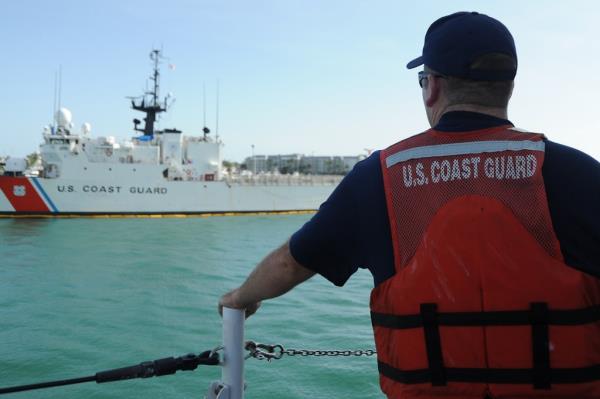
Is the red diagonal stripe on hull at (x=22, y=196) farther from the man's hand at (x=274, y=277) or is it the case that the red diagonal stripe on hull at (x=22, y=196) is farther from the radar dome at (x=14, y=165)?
the man's hand at (x=274, y=277)

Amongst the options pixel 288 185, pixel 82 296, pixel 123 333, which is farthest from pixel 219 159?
pixel 123 333

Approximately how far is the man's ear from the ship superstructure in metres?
24.0

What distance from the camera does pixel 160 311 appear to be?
26.6ft

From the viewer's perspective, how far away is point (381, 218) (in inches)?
47.5

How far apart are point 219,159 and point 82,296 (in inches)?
763

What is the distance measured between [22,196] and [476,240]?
24309 millimetres

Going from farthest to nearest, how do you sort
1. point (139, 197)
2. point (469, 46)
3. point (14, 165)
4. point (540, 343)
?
point (139, 197) < point (14, 165) < point (469, 46) < point (540, 343)

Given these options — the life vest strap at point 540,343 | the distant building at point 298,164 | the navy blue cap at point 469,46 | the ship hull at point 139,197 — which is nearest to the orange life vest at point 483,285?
the life vest strap at point 540,343

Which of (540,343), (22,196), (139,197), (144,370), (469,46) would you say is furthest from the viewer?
(139,197)

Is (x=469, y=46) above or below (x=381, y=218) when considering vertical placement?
above

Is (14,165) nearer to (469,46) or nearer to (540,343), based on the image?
(469,46)

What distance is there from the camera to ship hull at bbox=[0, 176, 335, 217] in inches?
870

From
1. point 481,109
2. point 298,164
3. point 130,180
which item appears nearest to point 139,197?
point 130,180

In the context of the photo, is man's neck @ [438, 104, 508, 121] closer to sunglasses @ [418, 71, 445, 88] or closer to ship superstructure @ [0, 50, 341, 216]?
sunglasses @ [418, 71, 445, 88]
